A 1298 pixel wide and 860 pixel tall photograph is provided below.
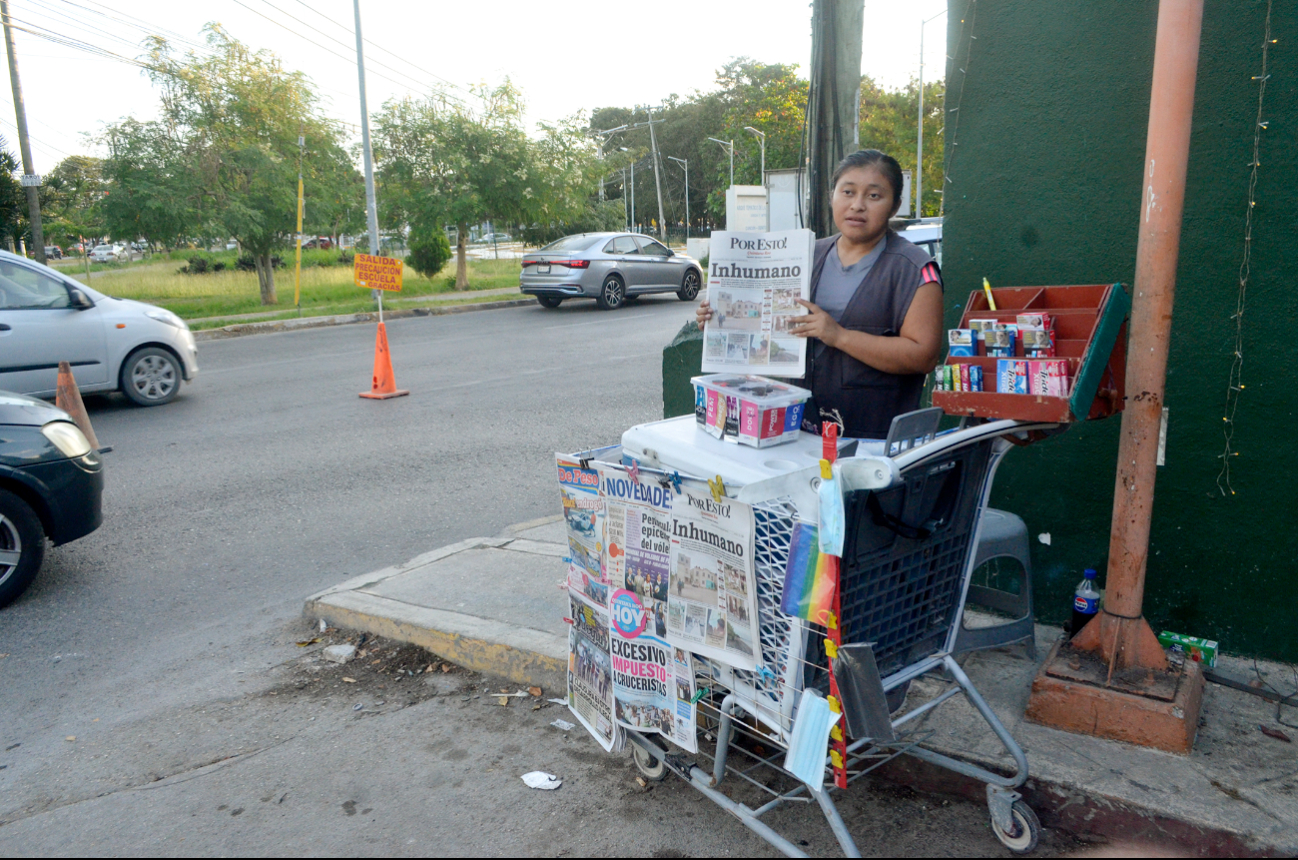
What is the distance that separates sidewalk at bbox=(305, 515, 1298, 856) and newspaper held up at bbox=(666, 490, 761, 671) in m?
1.03

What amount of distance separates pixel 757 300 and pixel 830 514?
1114 millimetres

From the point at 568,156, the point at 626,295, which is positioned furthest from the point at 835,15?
the point at 568,156

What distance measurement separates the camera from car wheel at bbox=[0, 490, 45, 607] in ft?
15.8

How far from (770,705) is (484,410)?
7455 mm

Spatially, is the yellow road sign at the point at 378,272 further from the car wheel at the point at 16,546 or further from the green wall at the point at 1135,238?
the green wall at the point at 1135,238

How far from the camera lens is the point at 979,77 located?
382cm

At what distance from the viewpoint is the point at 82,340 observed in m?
9.49

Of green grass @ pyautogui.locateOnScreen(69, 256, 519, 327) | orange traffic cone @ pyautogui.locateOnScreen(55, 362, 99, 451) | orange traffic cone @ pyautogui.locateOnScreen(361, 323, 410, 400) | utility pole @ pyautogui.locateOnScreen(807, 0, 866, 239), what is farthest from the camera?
green grass @ pyautogui.locateOnScreen(69, 256, 519, 327)

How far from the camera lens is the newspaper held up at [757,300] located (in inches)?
113

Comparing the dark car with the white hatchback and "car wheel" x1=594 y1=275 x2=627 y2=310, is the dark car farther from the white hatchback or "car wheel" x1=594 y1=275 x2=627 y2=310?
"car wheel" x1=594 y1=275 x2=627 y2=310

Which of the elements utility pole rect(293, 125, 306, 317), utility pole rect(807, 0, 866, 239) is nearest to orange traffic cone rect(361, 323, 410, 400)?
utility pole rect(807, 0, 866, 239)

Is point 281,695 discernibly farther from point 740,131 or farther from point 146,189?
point 740,131

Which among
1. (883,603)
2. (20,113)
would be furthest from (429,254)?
(883,603)

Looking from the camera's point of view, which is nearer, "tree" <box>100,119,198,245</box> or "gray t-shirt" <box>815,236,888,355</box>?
"gray t-shirt" <box>815,236,888,355</box>
